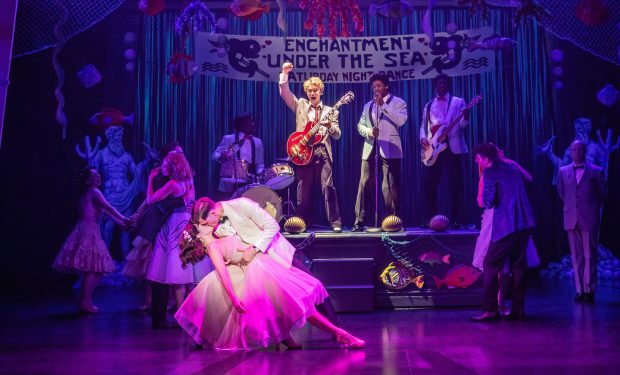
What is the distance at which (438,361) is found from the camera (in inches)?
204

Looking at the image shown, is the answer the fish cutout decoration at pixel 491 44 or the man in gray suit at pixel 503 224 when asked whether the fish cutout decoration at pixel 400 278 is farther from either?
the fish cutout decoration at pixel 491 44

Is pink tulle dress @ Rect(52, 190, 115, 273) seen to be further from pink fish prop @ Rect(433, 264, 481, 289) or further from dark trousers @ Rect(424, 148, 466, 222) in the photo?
dark trousers @ Rect(424, 148, 466, 222)

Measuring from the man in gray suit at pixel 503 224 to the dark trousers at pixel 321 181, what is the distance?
6.92 ft

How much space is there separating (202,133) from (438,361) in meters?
6.39

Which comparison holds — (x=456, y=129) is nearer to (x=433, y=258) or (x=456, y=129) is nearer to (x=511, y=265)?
(x=433, y=258)

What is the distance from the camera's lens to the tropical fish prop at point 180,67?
9578 mm

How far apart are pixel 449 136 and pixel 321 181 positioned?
1.54 meters

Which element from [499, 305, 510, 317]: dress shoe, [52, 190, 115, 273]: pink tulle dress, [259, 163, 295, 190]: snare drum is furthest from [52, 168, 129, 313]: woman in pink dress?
[499, 305, 510, 317]: dress shoe

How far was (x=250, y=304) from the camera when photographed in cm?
558

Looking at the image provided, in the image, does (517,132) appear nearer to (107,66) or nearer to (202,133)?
(202,133)

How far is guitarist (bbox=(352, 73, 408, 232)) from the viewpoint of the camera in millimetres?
8547

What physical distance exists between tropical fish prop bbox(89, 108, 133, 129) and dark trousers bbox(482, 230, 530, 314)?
581 cm

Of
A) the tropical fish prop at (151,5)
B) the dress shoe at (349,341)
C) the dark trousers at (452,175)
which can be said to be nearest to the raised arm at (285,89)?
the tropical fish prop at (151,5)

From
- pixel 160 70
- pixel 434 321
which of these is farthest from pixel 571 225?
pixel 160 70
